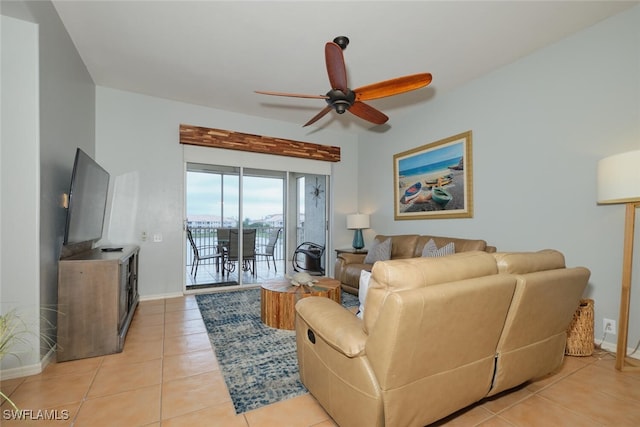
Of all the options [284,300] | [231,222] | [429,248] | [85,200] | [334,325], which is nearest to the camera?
[334,325]

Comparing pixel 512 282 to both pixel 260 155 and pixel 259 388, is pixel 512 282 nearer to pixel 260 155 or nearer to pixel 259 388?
pixel 259 388

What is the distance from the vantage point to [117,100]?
3822 millimetres

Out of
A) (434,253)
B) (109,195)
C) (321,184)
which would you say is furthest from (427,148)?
(109,195)

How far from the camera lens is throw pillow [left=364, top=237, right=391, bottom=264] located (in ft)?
13.5

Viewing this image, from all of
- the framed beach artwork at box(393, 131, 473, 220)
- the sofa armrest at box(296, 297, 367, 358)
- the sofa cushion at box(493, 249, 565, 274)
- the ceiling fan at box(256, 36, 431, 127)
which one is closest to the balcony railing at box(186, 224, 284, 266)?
the framed beach artwork at box(393, 131, 473, 220)

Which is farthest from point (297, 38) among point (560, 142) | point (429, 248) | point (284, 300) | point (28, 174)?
point (429, 248)

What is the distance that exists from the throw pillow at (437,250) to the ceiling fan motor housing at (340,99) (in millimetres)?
2045

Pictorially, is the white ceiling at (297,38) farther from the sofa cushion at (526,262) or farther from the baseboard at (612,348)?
the baseboard at (612,348)

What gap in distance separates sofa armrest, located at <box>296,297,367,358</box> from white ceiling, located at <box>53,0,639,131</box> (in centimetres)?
230

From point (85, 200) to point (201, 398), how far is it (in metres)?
2.07

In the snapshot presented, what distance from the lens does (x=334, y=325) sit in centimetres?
142

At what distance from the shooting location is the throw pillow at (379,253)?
4113 millimetres

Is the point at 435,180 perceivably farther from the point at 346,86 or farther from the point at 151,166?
the point at 151,166

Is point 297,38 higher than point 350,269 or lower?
higher
